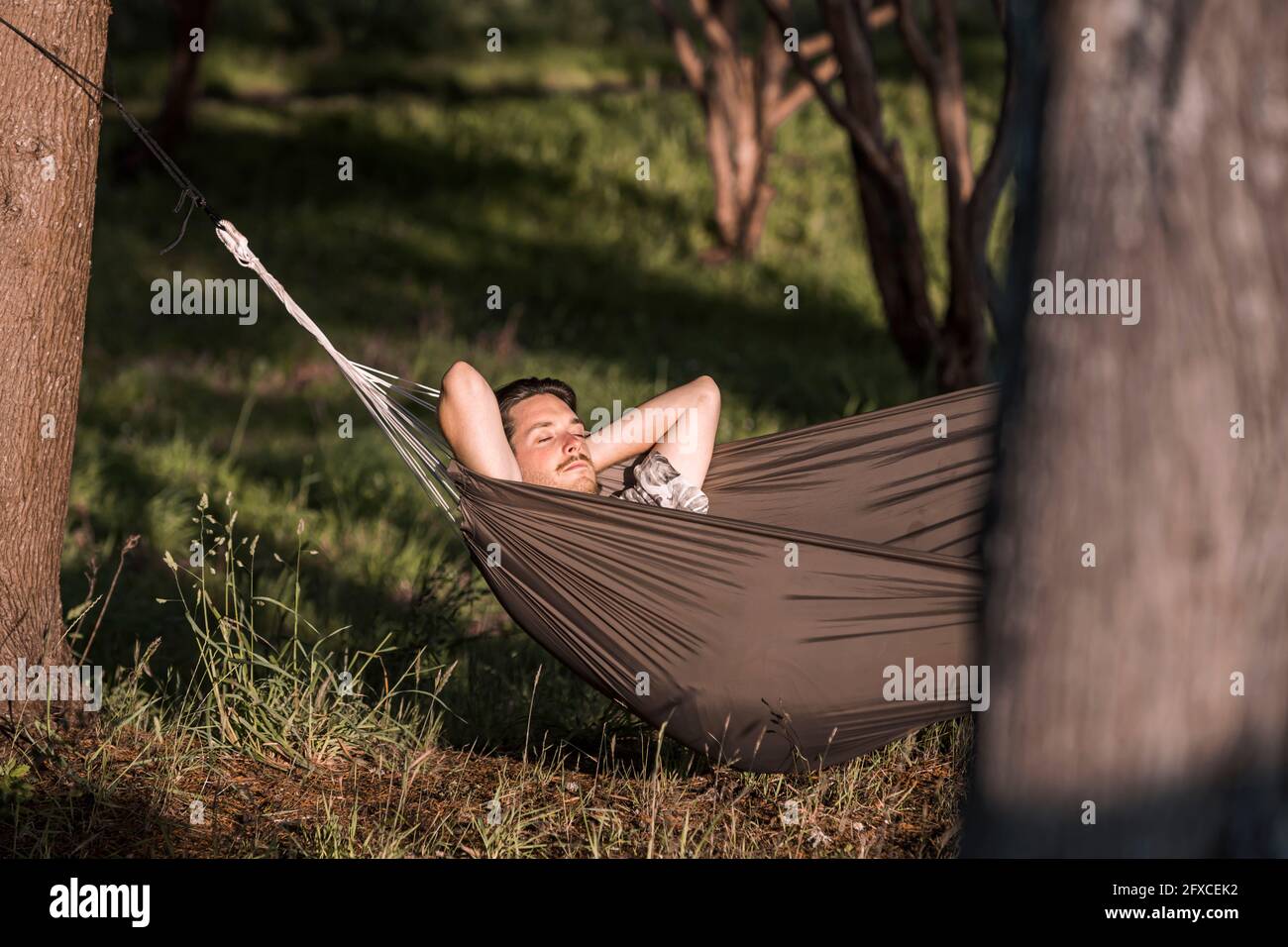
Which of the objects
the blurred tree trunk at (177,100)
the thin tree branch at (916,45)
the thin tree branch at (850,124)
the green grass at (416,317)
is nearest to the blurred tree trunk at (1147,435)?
the green grass at (416,317)

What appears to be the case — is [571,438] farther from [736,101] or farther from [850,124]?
[736,101]

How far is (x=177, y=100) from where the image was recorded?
10891 millimetres

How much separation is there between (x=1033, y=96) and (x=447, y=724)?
1.92 m

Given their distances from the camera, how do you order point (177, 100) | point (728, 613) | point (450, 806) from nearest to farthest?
point (728, 613) < point (450, 806) < point (177, 100)

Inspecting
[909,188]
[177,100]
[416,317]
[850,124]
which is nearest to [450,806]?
[850,124]

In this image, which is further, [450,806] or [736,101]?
[736,101]

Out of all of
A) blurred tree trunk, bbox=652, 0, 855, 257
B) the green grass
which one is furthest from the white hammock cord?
blurred tree trunk, bbox=652, 0, 855, 257

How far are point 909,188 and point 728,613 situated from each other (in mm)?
3856

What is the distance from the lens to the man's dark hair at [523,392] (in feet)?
10.2

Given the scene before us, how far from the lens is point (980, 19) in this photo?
52.6ft

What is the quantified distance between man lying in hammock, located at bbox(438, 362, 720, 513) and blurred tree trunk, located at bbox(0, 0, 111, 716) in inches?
28.1

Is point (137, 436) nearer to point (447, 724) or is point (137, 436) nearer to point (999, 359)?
point (447, 724)

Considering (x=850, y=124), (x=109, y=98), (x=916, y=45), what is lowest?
(x=109, y=98)
